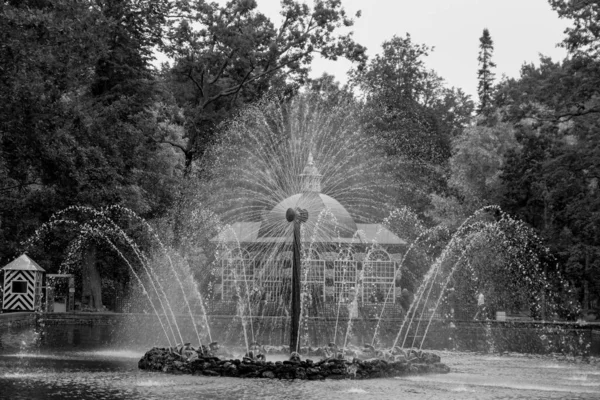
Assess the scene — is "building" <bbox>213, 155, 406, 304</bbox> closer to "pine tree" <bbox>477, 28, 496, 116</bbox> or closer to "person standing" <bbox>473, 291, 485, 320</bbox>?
"person standing" <bbox>473, 291, 485, 320</bbox>

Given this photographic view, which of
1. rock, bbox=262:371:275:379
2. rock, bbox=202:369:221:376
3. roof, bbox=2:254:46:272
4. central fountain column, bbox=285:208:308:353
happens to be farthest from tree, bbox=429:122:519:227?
rock, bbox=202:369:221:376

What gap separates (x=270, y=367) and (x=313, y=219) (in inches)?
1100

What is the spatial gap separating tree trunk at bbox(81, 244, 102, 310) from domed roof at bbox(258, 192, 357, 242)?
9.73 meters

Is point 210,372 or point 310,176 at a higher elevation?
point 310,176

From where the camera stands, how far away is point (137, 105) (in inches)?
1916

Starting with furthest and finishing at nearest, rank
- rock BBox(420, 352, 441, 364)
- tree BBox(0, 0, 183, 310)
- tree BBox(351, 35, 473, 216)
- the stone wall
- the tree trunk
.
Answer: tree BBox(351, 35, 473, 216), the tree trunk, the stone wall, tree BBox(0, 0, 183, 310), rock BBox(420, 352, 441, 364)

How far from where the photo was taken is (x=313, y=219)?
51.3 m

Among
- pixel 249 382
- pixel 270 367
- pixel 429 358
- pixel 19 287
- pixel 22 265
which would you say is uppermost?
pixel 22 265

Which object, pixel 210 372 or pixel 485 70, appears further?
pixel 485 70

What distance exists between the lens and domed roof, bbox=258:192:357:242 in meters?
50.5

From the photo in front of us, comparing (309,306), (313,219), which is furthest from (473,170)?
(313,219)

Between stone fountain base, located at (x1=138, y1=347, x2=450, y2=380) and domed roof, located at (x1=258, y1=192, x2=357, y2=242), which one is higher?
domed roof, located at (x1=258, y1=192, x2=357, y2=242)

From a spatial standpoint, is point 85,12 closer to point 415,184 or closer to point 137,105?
point 137,105

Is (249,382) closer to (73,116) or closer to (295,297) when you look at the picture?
(295,297)
